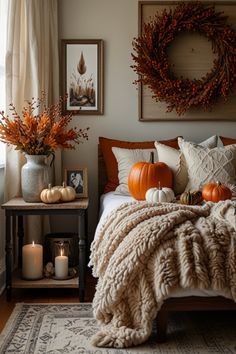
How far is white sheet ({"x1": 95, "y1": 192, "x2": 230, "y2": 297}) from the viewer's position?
2.60 m

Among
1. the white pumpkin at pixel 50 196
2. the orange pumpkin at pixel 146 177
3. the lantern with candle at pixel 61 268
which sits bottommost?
the lantern with candle at pixel 61 268

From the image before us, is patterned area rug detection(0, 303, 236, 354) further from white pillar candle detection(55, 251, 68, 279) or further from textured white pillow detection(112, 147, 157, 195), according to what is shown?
textured white pillow detection(112, 147, 157, 195)

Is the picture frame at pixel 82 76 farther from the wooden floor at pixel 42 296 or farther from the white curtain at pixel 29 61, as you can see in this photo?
the wooden floor at pixel 42 296

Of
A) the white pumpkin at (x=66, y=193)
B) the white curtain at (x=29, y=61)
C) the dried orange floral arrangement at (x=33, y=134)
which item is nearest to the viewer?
the dried orange floral arrangement at (x=33, y=134)

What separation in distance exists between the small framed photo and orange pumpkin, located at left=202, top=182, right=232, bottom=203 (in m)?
0.92

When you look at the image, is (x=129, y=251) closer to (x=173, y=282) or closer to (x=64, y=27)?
(x=173, y=282)

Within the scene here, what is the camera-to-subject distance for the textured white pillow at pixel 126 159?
4070 millimetres

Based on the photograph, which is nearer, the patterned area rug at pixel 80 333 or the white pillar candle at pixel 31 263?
the patterned area rug at pixel 80 333

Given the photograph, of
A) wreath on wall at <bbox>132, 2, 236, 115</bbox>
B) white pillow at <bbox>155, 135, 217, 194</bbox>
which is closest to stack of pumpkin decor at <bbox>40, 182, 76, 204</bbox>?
white pillow at <bbox>155, 135, 217, 194</bbox>

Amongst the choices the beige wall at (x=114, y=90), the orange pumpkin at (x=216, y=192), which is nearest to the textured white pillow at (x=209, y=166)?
the orange pumpkin at (x=216, y=192)

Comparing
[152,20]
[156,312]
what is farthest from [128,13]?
[156,312]

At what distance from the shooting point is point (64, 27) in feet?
14.3

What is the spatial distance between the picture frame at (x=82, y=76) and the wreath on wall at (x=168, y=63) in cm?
31

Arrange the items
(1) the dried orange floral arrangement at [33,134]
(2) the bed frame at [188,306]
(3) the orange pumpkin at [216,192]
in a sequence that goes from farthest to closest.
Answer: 1. (1) the dried orange floral arrangement at [33,134]
2. (3) the orange pumpkin at [216,192]
3. (2) the bed frame at [188,306]
